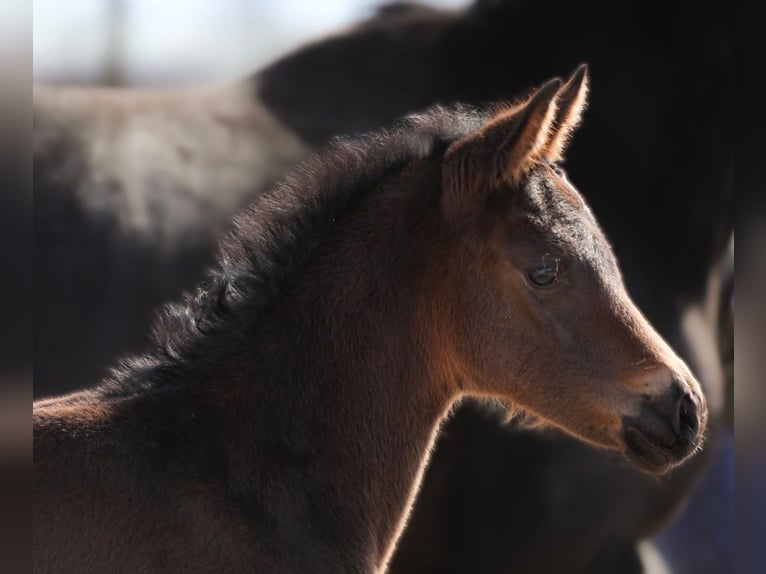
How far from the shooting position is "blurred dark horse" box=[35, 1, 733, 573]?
13.1 feet

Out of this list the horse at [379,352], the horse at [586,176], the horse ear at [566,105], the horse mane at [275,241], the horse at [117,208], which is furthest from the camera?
the horse at [586,176]

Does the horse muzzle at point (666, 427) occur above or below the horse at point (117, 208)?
above

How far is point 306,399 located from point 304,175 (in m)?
0.55

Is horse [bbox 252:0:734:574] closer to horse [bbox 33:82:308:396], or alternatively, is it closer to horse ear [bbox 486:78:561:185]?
horse [bbox 33:82:308:396]

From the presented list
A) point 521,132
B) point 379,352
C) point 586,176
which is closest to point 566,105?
point 521,132

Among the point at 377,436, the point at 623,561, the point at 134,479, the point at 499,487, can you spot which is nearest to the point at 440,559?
the point at 499,487

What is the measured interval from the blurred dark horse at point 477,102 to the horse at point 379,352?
6.19ft

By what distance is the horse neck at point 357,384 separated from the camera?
2.10 m

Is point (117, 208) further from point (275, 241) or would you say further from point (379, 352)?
point (379, 352)

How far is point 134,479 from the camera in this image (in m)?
1.91

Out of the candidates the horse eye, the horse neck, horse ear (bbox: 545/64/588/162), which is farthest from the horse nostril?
horse ear (bbox: 545/64/588/162)

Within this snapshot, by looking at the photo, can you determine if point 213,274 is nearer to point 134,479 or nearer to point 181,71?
point 134,479

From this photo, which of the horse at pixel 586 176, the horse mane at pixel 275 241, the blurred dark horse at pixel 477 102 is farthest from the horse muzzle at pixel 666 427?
the blurred dark horse at pixel 477 102

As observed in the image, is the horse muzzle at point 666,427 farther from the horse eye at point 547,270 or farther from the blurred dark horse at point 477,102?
the blurred dark horse at point 477,102
